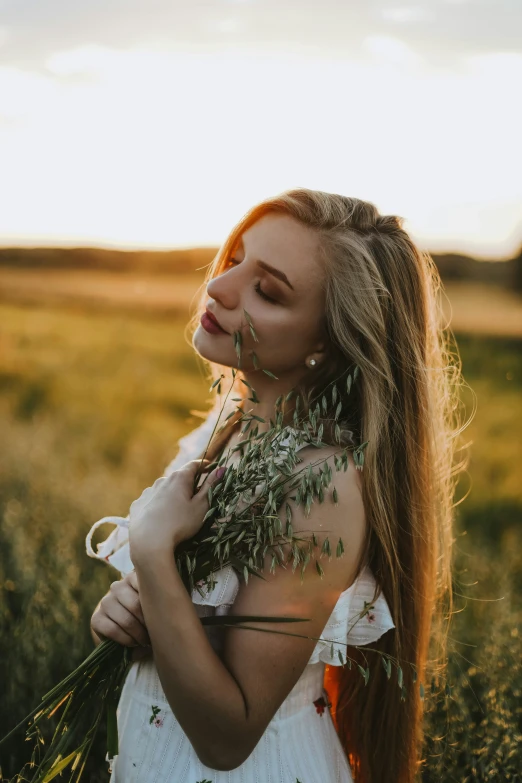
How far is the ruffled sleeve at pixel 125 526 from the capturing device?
6.66 feet

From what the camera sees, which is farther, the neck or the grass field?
the grass field

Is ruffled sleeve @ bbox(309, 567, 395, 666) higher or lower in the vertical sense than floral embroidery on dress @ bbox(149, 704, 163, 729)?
higher

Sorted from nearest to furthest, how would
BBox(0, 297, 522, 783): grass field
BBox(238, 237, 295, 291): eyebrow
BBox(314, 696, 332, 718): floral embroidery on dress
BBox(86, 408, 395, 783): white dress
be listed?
BBox(86, 408, 395, 783): white dress
BBox(238, 237, 295, 291): eyebrow
BBox(314, 696, 332, 718): floral embroidery on dress
BBox(0, 297, 522, 783): grass field

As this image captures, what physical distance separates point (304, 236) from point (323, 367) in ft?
1.34

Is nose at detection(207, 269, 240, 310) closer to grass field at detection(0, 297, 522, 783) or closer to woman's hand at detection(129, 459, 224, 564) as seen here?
woman's hand at detection(129, 459, 224, 564)

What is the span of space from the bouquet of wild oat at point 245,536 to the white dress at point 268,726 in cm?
14

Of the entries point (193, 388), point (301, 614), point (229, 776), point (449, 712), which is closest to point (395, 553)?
point (301, 614)

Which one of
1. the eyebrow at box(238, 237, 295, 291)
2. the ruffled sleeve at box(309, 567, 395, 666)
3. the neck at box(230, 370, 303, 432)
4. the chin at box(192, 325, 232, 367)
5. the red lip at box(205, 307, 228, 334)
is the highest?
the eyebrow at box(238, 237, 295, 291)

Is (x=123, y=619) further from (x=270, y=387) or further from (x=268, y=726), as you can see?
(x=270, y=387)

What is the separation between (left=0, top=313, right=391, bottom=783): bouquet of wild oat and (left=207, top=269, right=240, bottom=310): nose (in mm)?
429

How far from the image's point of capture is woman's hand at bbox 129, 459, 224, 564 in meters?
1.71

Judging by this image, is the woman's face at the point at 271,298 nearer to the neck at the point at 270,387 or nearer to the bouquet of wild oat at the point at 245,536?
the neck at the point at 270,387

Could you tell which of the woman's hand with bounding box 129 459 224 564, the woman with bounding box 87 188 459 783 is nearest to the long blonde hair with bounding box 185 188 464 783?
the woman with bounding box 87 188 459 783

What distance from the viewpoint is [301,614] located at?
179 centimetres
